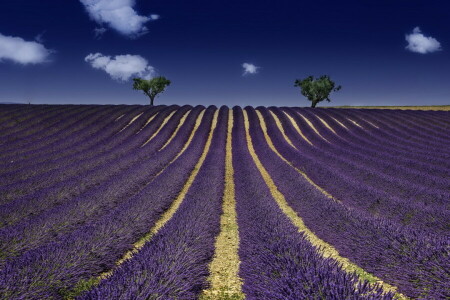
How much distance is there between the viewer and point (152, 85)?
170 feet

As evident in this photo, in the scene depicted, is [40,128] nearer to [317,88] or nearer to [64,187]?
[64,187]

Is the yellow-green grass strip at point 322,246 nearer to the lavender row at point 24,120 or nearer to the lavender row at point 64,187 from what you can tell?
the lavender row at point 64,187

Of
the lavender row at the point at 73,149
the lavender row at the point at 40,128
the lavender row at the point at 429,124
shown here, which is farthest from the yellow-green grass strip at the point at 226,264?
the lavender row at the point at 429,124

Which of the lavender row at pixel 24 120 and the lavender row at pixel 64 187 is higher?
the lavender row at pixel 24 120

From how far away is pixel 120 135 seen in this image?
19.6 m

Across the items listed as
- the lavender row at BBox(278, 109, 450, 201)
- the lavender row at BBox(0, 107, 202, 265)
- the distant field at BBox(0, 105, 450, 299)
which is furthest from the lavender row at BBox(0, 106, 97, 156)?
the lavender row at BBox(278, 109, 450, 201)

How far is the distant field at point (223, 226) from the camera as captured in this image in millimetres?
3070

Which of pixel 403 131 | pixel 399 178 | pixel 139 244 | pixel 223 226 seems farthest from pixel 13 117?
pixel 403 131

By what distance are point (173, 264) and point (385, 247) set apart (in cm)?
348

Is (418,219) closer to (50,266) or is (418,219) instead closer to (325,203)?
(325,203)

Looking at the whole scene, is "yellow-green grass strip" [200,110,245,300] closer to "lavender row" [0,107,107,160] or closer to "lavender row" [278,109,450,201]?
"lavender row" [278,109,450,201]

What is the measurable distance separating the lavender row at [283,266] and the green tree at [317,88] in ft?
160

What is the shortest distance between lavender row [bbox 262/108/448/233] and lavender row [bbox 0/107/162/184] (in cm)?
1119

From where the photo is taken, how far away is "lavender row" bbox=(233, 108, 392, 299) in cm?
256
